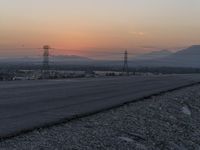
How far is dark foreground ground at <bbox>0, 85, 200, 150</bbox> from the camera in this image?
13.7m

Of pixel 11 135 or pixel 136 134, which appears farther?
pixel 136 134

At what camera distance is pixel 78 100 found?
24891mm

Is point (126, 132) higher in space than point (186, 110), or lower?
higher

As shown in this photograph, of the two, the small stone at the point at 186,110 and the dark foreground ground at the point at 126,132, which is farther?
the small stone at the point at 186,110

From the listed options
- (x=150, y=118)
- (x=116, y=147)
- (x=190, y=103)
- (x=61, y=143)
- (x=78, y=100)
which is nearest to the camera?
(x=61, y=143)

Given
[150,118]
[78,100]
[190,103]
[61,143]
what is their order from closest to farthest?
[61,143]
[150,118]
[78,100]
[190,103]

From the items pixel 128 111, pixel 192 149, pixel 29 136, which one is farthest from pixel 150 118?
pixel 29 136

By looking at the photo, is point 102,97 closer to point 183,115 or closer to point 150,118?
point 183,115

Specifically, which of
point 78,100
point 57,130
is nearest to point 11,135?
point 57,130

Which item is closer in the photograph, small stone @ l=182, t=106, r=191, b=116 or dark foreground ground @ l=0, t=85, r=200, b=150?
dark foreground ground @ l=0, t=85, r=200, b=150

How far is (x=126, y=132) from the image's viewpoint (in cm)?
1753

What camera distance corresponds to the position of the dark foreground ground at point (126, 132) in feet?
45.0

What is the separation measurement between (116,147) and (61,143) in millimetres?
1887

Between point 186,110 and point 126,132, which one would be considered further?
point 186,110
